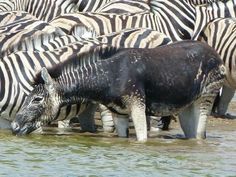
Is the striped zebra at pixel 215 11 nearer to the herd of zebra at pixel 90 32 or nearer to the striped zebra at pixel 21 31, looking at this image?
the herd of zebra at pixel 90 32

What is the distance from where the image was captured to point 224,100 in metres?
17.9

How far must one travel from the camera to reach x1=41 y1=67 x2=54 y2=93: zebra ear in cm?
1389

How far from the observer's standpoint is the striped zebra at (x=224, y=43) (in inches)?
687

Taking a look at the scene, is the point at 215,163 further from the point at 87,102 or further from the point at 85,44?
the point at 85,44

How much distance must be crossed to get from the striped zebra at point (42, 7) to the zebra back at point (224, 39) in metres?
2.96

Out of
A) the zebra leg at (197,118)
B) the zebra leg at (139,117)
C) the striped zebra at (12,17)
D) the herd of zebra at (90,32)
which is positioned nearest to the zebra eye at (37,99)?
the herd of zebra at (90,32)

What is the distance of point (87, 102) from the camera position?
1426 centimetres

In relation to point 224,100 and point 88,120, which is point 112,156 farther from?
point 224,100

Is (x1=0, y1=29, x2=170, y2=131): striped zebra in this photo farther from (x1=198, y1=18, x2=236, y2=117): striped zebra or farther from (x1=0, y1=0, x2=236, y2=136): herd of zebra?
(x1=198, y1=18, x2=236, y2=117): striped zebra

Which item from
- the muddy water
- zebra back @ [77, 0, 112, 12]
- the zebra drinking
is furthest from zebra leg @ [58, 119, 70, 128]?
zebra back @ [77, 0, 112, 12]

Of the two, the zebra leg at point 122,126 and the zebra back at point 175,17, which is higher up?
the zebra back at point 175,17

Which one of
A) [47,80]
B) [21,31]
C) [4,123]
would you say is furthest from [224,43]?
[47,80]

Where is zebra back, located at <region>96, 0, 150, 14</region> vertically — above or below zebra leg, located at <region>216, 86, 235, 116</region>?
above

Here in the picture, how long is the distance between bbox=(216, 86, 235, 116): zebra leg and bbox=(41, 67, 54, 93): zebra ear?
14.8ft
